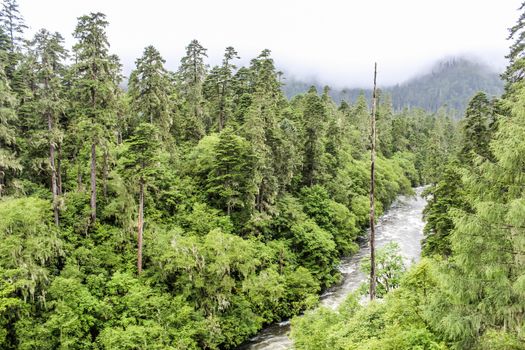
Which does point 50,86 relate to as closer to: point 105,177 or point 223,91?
point 105,177

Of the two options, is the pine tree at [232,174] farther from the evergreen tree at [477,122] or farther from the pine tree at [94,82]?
the evergreen tree at [477,122]

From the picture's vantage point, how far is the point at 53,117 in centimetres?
2614

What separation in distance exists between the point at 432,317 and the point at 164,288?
17537 mm

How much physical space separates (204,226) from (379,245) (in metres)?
22.0

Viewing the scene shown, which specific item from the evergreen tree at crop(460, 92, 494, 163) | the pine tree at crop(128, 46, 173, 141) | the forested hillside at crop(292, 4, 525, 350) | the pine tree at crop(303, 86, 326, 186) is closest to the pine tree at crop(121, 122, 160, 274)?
the pine tree at crop(128, 46, 173, 141)

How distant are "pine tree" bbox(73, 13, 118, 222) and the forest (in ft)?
0.36

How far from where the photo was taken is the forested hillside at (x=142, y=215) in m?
20.8

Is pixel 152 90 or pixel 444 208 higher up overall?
pixel 152 90

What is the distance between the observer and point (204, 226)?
30.3m

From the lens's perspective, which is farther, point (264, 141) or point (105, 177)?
point (264, 141)

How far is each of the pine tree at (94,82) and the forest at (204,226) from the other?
110 millimetres

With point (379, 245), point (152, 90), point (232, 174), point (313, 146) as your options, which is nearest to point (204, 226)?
point (232, 174)

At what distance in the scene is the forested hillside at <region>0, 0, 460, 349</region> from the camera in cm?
2081

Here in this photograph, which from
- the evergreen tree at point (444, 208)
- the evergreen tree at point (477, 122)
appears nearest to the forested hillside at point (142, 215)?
the evergreen tree at point (444, 208)
